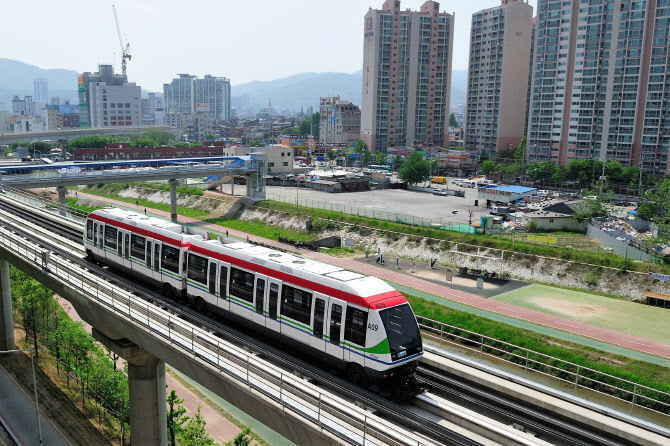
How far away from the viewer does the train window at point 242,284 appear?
20.0 m

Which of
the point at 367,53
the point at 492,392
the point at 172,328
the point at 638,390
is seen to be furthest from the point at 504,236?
the point at 367,53

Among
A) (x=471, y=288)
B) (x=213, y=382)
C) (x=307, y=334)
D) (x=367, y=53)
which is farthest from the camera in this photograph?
(x=367, y=53)

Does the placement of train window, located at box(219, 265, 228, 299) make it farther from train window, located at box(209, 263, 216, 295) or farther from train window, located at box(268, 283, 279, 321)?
train window, located at box(268, 283, 279, 321)

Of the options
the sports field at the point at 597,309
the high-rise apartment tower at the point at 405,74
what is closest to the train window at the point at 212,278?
the sports field at the point at 597,309

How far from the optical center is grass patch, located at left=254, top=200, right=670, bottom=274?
42.2 meters

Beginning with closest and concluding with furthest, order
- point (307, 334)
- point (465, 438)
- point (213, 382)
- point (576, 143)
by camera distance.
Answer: point (465, 438) < point (213, 382) < point (307, 334) < point (576, 143)

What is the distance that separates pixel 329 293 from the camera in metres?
17.1

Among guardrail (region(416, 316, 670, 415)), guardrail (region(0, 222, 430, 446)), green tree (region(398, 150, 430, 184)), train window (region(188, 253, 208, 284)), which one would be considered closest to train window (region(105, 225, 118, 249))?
guardrail (region(0, 222, 430, 446))

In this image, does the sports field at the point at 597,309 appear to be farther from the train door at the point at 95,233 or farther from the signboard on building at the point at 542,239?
the train door at the point at 95,233

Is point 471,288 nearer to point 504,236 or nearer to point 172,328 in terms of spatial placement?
Answer: point 504,236

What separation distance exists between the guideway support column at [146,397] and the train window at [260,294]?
211 inches

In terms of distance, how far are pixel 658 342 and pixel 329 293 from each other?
2233 cm

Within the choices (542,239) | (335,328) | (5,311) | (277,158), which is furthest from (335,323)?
(277,158)

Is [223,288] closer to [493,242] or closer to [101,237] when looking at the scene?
[101,237]
